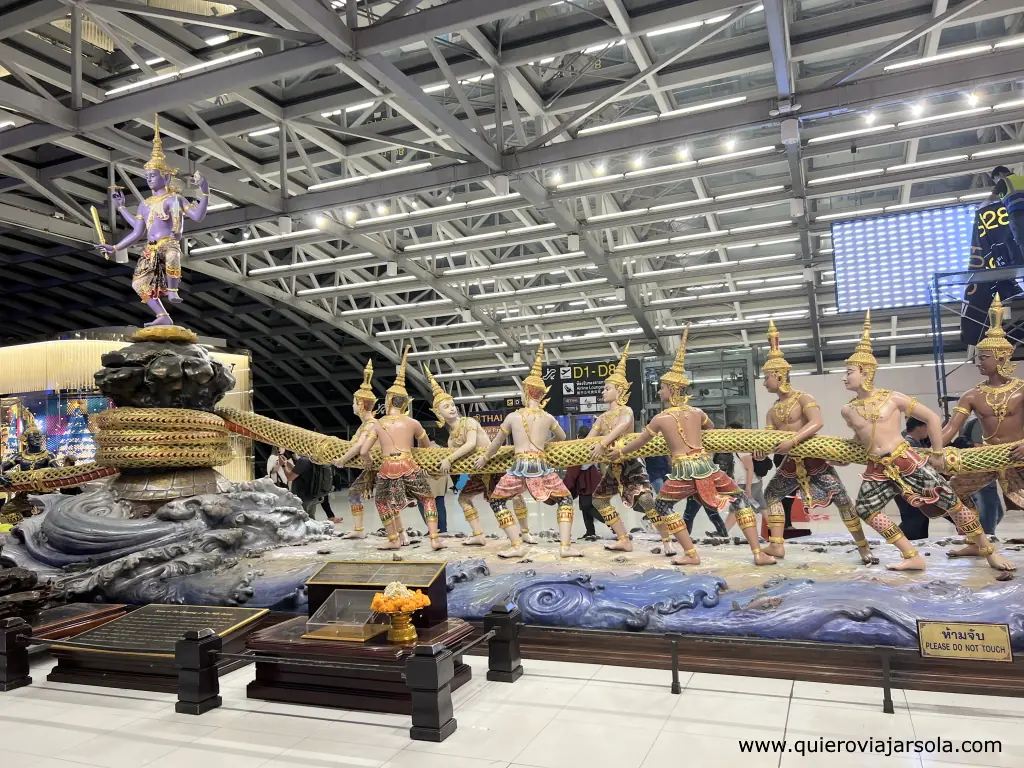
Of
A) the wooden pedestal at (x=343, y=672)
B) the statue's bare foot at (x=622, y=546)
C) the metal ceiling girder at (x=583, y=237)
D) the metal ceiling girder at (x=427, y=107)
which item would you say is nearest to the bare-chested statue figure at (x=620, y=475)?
the statue's bare foot at (x=622, y=546)

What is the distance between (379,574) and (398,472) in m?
1.58

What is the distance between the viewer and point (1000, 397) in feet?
15.8

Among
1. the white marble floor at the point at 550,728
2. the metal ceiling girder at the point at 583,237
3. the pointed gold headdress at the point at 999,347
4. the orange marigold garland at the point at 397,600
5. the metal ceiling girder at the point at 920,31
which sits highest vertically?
the metal ceiling girder at the point at 920,31

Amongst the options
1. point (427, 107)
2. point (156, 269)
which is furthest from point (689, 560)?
point (427, 107)

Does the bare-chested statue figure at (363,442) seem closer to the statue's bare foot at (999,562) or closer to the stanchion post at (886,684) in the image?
the stanchion post at (886,684)

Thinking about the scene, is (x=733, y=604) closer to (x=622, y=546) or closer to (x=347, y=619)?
(x=622, y=546)

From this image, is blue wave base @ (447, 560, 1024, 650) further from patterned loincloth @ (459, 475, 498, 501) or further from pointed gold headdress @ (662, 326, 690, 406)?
pointed gold headdress @ (662, 326, 690, 406)

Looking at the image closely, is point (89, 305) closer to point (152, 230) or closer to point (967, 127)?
point (152, 230)

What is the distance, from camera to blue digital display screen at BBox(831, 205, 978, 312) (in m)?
10.5

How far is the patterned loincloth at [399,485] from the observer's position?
6.27m

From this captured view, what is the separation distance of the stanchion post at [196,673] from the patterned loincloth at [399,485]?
85.0 inches

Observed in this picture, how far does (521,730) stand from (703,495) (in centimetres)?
204

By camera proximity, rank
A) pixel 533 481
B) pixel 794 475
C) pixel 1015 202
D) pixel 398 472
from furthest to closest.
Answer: pixel 1015 202 → pixel 398 472 → pixel 533 481 → pixel 794 475

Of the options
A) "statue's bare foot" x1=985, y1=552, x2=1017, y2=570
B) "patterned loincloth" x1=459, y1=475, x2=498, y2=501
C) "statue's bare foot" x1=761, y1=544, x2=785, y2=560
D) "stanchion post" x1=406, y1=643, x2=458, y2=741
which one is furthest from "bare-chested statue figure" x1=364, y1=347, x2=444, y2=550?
"statue's bare foot" x1=985, y1=552, x2=1017, y2=570
